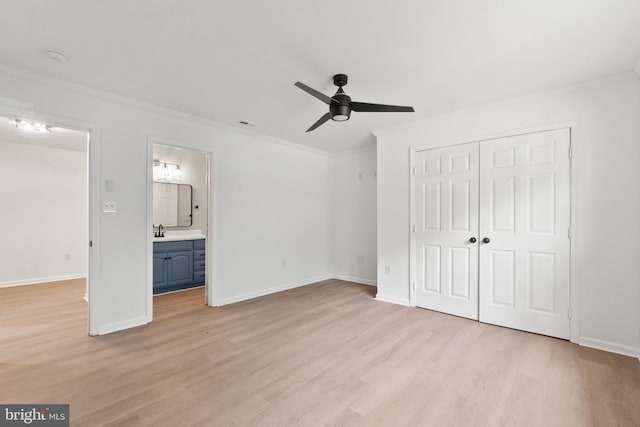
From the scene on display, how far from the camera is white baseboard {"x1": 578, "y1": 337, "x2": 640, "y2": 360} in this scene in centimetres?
253

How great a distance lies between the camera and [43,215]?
5273 mm

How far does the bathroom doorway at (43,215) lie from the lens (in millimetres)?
4551

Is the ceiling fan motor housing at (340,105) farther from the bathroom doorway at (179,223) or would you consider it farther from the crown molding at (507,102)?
the bathroom doorway at (179,223)

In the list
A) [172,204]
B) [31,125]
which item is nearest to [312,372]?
[31,125]

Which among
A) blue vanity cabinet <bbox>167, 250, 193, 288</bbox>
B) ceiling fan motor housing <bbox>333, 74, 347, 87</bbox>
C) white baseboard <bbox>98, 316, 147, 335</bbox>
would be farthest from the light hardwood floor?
ceiling fan motor housing <bbox>333, 74, 347, 87</bbox>

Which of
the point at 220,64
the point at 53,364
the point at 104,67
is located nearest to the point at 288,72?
the point at 220,64

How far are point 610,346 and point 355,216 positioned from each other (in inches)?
144

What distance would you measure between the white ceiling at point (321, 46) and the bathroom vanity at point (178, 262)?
8.09 feet

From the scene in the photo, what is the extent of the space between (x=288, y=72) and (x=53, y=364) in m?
3.17

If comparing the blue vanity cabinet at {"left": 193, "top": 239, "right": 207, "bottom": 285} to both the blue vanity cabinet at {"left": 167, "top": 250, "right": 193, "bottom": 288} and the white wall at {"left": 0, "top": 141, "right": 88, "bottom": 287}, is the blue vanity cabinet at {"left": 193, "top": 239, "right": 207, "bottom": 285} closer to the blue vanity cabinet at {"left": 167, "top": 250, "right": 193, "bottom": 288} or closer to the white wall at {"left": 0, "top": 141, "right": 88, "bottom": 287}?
the blue vanity cabinet at {"left": 167, "top": 250, "right": 193, "bottom": 288}

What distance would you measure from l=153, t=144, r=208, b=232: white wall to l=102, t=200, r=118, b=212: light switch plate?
2.36 meters

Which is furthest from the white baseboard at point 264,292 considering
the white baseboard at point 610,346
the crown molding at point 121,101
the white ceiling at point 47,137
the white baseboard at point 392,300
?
the white baseboard at point 610,346

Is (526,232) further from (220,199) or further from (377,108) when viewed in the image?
(220,199)

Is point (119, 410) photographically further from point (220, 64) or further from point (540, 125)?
point (540, 125)
